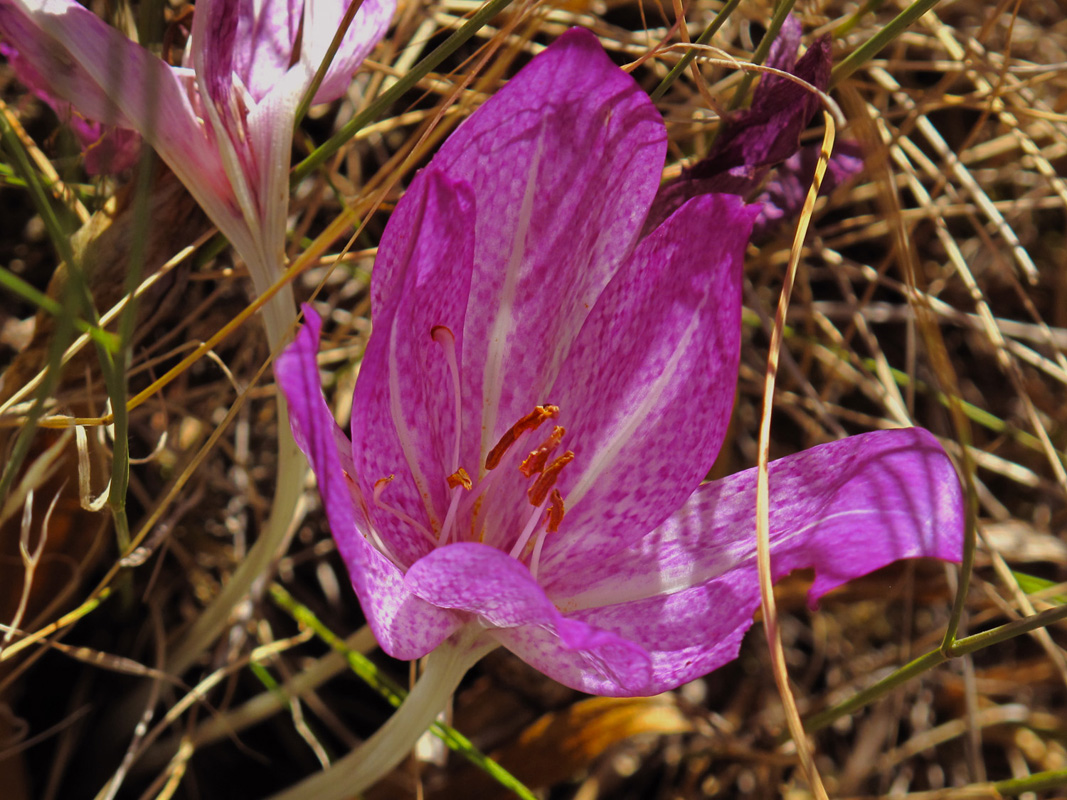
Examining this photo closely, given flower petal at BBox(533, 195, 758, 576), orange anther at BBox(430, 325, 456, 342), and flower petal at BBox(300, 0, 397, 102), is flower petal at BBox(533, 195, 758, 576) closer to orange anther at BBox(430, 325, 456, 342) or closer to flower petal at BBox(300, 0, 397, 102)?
orange anther at BBox(430, 325, 456, 342)

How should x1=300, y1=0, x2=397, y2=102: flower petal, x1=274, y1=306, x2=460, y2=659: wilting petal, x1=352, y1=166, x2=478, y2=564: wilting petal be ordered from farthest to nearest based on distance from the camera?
x1=300, y1=0, x2=397, y2=102: flower petal → x1=352, y1=166, x2=478, y2=564: wilting petal → x1=274, y1=306, x2=460, y2=659: wilting petal

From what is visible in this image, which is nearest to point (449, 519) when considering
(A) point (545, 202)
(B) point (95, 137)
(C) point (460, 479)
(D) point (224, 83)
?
(C) point (460, 479)

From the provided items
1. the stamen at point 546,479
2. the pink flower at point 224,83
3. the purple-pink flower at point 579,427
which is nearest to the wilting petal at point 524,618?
the purple-pink flower at point 579,427

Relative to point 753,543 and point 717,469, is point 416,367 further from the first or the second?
point 717,469

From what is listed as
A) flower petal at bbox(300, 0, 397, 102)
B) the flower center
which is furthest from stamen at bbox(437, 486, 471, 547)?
flower petal at bbox(300, 0, 397, 102)

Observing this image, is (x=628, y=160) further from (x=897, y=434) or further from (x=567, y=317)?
(x=897, y=434)

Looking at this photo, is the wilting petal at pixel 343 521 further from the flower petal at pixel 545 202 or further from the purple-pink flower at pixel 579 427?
the flower petal at pixel 545 202
